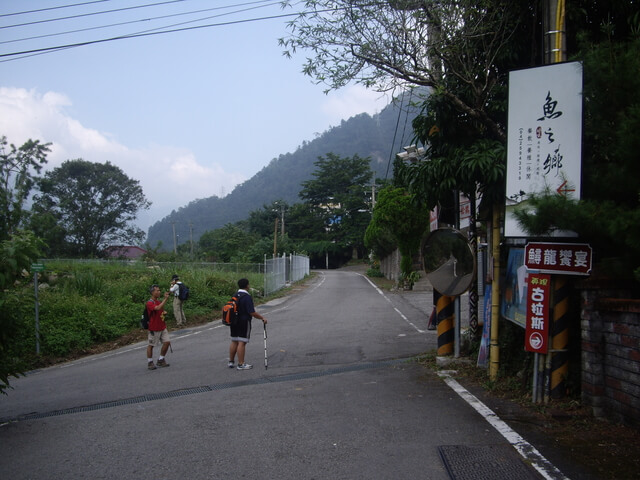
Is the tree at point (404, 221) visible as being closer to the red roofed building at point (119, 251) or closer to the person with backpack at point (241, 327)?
the person with backpack at point (241, 327)

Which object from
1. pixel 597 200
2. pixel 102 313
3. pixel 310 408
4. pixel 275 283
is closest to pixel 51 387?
pixel 310 408

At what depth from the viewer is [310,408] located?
635 cm

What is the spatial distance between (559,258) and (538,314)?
0.68 m

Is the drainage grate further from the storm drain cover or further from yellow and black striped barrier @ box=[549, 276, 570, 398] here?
the storm drain cover

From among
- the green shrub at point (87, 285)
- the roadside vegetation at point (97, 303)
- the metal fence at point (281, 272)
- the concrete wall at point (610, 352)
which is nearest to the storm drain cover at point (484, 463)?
the concrete wall at point (610, 352)

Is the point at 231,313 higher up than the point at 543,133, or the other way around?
the point at 543,133

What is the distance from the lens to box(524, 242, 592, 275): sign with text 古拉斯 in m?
5.59

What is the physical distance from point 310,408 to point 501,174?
3.91 metres

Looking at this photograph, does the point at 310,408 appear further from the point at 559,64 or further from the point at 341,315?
the point at 341,315

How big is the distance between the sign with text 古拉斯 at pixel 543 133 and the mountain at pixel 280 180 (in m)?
117

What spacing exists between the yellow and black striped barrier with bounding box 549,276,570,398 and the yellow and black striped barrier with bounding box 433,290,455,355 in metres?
3.07

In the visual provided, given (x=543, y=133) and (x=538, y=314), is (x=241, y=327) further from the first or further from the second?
(x=543, y=133)

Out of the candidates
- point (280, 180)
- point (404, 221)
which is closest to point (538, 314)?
point (404, 221)

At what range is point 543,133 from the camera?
5961 mm
